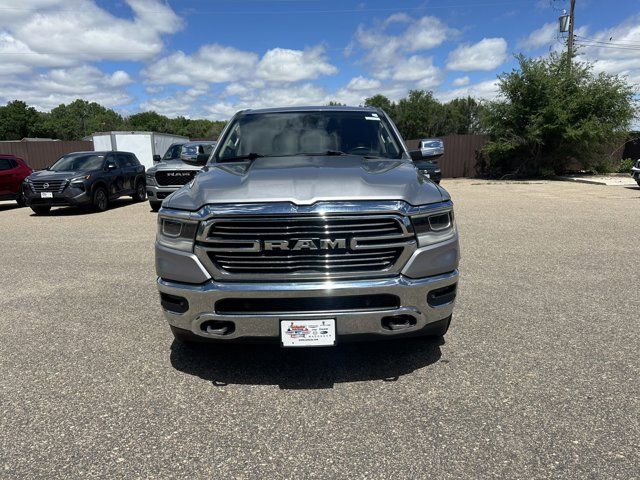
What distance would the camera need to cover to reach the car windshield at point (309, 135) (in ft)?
14.2

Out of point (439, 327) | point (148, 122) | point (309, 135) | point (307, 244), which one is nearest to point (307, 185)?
point (307, 244)

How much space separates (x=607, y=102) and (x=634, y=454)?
23.8 m

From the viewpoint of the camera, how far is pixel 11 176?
14.0 m

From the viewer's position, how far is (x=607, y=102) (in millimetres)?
21766

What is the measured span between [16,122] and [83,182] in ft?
298

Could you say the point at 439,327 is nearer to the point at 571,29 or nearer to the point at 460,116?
the point at 571,29

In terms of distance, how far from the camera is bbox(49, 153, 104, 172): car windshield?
13375 mm

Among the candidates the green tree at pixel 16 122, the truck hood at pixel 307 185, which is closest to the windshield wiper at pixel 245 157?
the truck hood at pixel 307 185

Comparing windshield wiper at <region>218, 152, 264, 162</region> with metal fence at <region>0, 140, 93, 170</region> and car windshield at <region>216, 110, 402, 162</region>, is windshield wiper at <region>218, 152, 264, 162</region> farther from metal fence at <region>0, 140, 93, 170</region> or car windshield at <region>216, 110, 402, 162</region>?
metal fence at <region>0, 140, 93, 170</region>

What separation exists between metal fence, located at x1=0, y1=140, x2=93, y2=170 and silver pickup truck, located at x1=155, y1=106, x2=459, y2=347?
31.4 m

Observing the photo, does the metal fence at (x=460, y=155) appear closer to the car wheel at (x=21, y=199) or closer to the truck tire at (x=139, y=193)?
the truck tire at (x=139, y=193)

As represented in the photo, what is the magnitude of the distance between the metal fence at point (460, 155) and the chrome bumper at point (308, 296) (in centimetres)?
2420

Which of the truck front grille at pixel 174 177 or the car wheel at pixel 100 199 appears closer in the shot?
the truck front grille at pixel 174 177

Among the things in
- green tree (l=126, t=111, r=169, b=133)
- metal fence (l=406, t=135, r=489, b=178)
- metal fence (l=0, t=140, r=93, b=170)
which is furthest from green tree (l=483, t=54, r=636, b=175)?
green tree (l=126, t=111, r=169, b=133)
